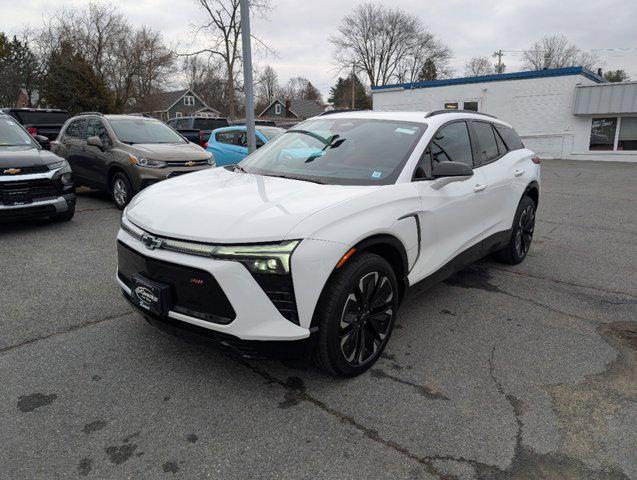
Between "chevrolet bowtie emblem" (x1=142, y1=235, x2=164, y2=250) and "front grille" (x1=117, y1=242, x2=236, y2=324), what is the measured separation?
0.24ft

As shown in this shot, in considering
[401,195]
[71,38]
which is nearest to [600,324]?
[401,195]

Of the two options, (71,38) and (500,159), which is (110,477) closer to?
(500,159)

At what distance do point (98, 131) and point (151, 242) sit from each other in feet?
23.1

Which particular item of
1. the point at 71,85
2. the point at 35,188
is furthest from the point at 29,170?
the point at 71,85

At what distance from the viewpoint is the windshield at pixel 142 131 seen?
8.48 meters

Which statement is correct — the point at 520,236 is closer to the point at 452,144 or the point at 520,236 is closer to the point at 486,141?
the point at 486,141

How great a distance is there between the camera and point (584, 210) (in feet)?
30.0

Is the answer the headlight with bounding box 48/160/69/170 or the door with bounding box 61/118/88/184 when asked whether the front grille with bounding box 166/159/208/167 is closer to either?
the headlight with bounding box 48/160/69/170

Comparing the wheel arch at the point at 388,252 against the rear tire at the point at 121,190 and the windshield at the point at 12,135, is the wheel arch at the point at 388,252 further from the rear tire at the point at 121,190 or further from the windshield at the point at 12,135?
the windshield at the point at 12,135


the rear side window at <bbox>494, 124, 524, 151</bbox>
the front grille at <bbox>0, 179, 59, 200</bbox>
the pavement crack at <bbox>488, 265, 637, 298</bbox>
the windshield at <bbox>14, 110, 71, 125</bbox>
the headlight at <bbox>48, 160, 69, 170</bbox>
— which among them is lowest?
the pavement crack at <bbox>488, 265, 637, 298</bbox>

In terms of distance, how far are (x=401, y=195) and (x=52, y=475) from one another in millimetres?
2510

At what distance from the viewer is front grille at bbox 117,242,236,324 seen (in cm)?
247

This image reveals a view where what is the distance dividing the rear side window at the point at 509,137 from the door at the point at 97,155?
6.53 m

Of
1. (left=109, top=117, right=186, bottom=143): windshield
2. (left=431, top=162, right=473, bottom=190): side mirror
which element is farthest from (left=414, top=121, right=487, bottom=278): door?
(left=109, top=117, right=186, bottom=143): windshield
